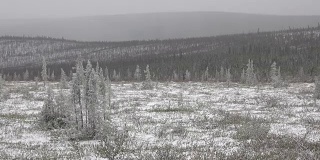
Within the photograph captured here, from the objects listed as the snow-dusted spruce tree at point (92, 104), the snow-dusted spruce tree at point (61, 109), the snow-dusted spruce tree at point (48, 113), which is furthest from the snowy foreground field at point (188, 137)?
the snow-dusted spruce tree at point (61, 109)

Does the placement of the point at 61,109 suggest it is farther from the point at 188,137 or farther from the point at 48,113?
the point at 188,137

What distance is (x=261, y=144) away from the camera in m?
17.3

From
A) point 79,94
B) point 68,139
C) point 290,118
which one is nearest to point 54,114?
point 79,94

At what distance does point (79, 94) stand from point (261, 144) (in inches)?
464

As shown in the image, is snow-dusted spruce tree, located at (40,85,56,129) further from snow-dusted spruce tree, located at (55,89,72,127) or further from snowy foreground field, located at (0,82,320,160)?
snowy foreground field, located at (0,82,320,160)

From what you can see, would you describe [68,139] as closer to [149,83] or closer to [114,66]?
[149,83]

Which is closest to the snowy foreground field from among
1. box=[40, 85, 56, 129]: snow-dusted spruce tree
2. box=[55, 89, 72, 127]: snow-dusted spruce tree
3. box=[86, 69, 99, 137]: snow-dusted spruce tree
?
box=[40, 85, 56, 129]: snow-dusted spruce tree

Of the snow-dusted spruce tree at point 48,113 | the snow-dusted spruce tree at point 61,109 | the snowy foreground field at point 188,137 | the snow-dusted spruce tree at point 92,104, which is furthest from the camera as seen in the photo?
the snow-dusted spruce tree at point 61,109

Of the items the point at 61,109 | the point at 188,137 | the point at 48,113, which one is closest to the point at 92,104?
the point at 48,113

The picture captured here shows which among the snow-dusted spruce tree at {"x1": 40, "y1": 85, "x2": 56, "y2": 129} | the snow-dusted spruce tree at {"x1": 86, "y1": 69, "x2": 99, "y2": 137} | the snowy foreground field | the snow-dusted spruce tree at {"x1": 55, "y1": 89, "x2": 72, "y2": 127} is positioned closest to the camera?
the snowy foreground field

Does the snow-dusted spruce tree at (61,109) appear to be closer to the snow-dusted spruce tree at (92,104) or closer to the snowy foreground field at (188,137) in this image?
the snowy foreground field at (188,137)

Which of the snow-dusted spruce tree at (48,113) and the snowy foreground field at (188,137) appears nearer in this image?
the snowy foreground field at (188,137)

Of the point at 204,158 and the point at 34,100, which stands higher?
the point at 204,158

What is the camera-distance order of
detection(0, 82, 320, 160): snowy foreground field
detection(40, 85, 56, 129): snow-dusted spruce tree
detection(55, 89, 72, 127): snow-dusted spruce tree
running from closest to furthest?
detection(0, 82, 320, 160): snowy foreground field, detection(40, 85, 56, 129): snow-dusted spruce tree, detection(55, 89, 72, 127): snow-dusted spruce tree
